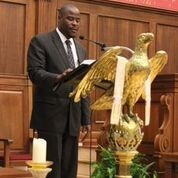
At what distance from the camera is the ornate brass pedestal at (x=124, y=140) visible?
1.40 metres

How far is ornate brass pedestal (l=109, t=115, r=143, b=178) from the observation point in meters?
1.40

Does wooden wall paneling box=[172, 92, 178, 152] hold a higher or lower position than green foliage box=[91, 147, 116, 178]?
higher

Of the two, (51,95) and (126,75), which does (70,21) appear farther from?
(126,75)

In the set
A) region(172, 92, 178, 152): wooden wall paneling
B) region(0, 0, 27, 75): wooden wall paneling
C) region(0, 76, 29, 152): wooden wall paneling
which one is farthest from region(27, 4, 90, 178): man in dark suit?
region(0, 0, 27, 75): wooden wall paneling

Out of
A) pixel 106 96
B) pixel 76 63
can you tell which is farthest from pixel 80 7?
pixel 106 96

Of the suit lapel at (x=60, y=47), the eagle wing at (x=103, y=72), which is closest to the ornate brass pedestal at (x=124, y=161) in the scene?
the eagle wing at (x=103, y=72)

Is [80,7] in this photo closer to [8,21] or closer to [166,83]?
[8,21]

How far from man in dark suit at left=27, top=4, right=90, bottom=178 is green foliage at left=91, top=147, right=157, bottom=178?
100 cm

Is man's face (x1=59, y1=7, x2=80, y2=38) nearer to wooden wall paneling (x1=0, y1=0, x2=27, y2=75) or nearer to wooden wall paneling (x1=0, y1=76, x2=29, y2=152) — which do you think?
wooden wall paneling (x1=0, y1=76, x2=29, y2=152)

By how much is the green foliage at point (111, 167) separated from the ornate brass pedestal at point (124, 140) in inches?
98.8

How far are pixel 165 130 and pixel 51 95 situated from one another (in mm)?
1377

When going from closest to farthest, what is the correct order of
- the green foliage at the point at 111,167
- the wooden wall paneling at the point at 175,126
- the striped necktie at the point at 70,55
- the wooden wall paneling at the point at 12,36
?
the striped necktie at the point at 70,55 → the green foliage at the point at 111,167 → the wooden wall paneling at the point at 175,126 → the wooden wall paneling at the point at 12,36

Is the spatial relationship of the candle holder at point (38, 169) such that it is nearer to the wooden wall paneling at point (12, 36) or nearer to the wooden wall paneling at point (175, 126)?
the wooden wall paneling at point (175, 126)

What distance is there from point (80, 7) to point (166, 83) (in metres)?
2.17
